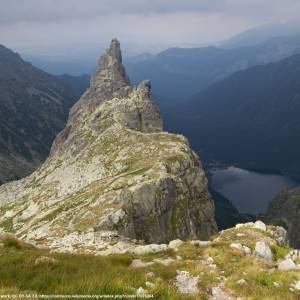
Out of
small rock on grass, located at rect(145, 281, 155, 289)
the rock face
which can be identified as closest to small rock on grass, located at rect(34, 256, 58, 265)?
small rock on grass, located at rect(145, 281, 155, 289)

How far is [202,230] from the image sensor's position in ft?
343

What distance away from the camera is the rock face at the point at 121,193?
7862 centimetres

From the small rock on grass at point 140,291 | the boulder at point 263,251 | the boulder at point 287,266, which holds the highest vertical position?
the small rock on grass at point 140,291

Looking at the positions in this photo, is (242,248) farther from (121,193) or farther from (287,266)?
(121,193)

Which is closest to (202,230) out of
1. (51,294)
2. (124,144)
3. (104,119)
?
(124,144)

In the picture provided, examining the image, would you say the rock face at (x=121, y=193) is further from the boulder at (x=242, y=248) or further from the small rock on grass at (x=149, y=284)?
the small rock on grass at (x=149, y=284)

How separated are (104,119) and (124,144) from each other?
3899cm

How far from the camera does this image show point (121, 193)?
3383 inches

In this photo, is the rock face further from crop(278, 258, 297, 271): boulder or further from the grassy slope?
crop(278, 258, 297, 271): boulder

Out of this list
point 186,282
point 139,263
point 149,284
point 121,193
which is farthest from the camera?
point 121,193

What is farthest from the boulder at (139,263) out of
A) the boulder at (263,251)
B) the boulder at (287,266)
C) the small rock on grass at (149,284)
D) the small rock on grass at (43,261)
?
the boulder at (263,251)

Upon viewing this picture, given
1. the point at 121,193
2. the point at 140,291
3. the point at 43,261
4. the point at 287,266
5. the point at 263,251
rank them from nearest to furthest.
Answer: the point at 140,291
the point at 43,261
the point at 287,266
the point at 263,251
the point at 121,193

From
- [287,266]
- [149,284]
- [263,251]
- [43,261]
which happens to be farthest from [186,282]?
[263,251]

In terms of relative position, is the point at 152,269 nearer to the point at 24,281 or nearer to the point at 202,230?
the point at 24,281
